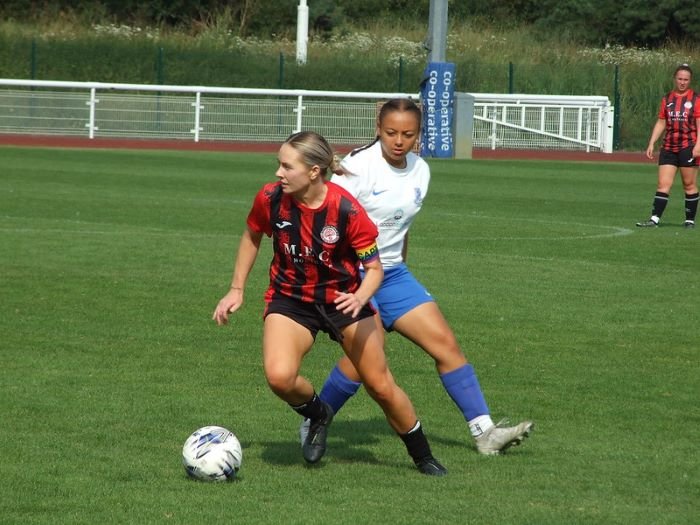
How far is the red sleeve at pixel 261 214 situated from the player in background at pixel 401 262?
1.63ft

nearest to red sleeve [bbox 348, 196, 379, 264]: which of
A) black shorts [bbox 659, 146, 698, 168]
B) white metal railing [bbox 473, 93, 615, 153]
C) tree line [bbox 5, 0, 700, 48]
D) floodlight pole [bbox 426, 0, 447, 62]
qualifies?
black shorts [bbox 659, 146, 698, 168]

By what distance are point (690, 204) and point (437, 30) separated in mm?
16898

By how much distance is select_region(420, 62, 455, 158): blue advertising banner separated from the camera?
3441cm

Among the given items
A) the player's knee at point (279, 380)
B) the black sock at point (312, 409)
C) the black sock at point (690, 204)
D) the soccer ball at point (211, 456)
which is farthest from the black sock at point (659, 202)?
the soccer ball at point (211, 456)

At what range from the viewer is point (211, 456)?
587 cm

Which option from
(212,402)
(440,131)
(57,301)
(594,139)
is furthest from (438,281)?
(594,139)

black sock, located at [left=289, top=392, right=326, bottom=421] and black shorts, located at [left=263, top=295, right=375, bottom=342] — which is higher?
black shorts, located at [left=263, top=295, right=375, bottom=342]

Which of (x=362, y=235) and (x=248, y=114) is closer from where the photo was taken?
(x=362, y=235)

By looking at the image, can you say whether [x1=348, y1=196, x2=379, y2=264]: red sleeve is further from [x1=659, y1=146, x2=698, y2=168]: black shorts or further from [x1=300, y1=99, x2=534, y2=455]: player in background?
[x1=659, y1=146, x2=698, y2=168]: black shorts

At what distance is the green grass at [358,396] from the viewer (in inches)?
225

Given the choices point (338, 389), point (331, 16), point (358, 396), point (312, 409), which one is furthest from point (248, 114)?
point (312, 409)

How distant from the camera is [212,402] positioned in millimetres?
7605

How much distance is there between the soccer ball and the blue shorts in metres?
1.02

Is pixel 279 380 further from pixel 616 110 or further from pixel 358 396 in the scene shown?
pixel 616 110
